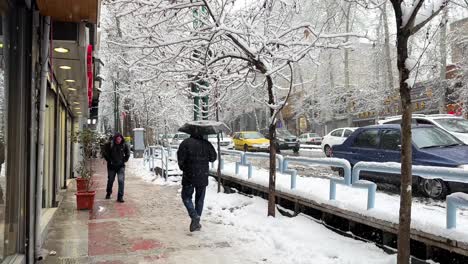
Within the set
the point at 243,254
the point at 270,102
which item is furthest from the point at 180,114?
the point at 243,254

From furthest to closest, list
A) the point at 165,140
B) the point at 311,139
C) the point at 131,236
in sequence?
the point at 311,139 < the point at 165,140 < the point at 131,236

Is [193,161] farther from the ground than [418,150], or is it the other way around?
[418,150]

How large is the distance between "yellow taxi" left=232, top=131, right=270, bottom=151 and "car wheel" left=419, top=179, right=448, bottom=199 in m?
19.6

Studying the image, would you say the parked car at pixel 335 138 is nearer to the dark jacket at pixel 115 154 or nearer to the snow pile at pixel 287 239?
the dark jacket at pixel 115 154

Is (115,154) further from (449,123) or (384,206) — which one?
(449,123)

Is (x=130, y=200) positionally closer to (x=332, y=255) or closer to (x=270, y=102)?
(x=270, y=102)

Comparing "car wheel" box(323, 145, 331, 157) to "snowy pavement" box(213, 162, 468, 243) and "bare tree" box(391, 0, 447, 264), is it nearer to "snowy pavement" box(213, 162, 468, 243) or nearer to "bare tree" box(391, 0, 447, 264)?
"snowy pavement" box(213, 162, 468, 243)

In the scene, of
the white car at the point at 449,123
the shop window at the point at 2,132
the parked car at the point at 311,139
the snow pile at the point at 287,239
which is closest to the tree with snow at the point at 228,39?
the snow pile at the point at 287,239

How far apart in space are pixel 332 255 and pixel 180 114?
31.8m

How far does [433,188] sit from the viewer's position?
7988mm

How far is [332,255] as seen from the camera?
5.68 meters

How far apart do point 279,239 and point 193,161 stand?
74.2 inches

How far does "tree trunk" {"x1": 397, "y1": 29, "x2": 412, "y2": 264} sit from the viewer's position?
390cm

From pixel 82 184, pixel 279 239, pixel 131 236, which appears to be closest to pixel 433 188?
pixel 279 239
